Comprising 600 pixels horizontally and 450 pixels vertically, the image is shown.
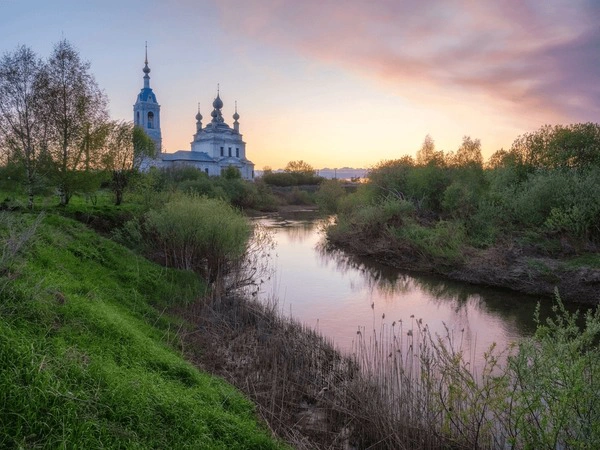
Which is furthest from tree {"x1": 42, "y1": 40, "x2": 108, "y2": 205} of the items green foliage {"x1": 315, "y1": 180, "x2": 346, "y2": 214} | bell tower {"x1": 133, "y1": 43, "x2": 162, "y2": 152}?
bell tower {"x1": 133, "y1": 43, "x2": 162, "y2": 152}

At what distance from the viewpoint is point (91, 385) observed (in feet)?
14.4

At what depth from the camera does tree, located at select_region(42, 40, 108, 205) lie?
17.8 metres

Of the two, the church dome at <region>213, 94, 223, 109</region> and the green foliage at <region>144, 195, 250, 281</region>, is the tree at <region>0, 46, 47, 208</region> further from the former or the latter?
the church dome at <region>213, 94, 223, 109</region>

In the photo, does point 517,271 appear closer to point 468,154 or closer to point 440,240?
point 440,240

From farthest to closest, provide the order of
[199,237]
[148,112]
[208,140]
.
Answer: [208,140] < [148,112] < [199,237]

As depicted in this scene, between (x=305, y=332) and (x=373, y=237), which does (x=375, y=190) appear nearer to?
(x=373, y=237)

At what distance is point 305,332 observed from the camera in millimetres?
9180

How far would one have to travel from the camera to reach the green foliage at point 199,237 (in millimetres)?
13070

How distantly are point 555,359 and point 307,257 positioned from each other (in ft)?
59.8

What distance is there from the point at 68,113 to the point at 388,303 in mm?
14317

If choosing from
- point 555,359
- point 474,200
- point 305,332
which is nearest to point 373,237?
point 474,200

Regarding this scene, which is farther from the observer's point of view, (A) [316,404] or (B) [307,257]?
(B) [307,257]

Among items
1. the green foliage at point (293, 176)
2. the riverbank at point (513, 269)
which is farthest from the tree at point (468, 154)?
the green foliage at point (293, 176)

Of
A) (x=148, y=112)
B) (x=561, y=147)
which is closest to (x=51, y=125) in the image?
(x=561, y=147)
